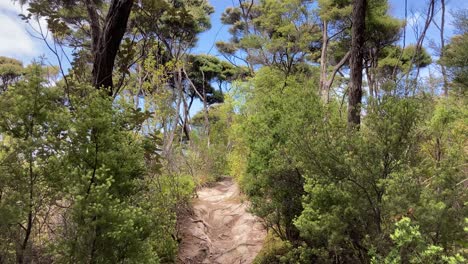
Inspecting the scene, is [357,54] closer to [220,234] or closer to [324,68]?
[220,234]

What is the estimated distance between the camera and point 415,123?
3312 millimetres

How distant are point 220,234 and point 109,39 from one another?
18.9ft

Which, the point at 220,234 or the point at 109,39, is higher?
the point at 109,39

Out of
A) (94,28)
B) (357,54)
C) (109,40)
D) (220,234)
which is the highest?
(357,54)

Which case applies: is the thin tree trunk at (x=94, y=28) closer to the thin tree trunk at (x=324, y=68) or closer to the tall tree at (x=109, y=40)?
the tall tree at (x=109, y=40)

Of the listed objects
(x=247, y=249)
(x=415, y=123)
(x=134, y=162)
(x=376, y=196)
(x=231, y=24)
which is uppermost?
(x=231, y=24)

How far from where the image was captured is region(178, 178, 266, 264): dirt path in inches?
269

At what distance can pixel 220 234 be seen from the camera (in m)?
8.14

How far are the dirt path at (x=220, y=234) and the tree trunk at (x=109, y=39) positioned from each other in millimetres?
3578

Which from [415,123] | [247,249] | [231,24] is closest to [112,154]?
[415,123]

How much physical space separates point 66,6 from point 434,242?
15.5 feet

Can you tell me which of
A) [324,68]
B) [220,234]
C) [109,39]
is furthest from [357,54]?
[324,68]

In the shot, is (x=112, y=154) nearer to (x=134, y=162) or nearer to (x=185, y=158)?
(x=134, y=162)

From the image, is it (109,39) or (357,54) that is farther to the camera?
(357,54)
